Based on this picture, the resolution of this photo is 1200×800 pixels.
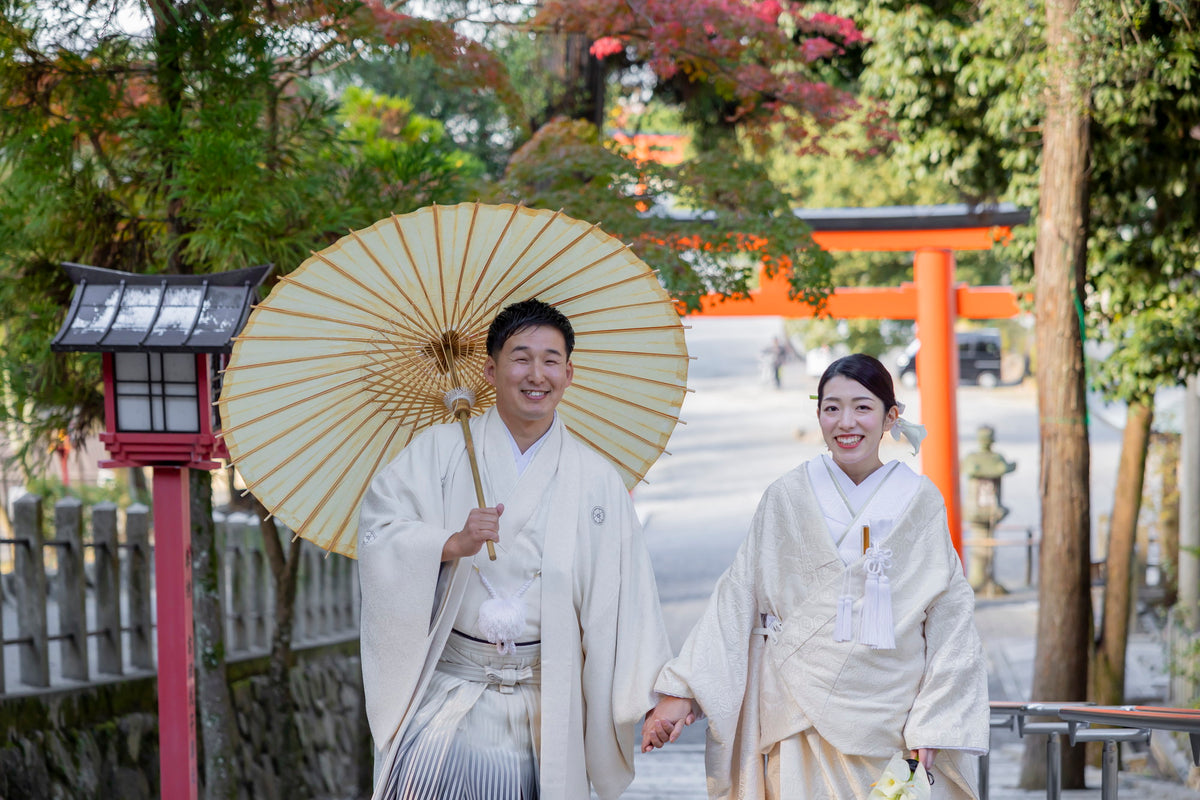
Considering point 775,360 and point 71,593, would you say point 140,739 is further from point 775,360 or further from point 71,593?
point 775,360

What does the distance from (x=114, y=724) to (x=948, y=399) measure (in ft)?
25.7

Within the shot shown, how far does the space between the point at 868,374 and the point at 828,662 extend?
0.70 meters

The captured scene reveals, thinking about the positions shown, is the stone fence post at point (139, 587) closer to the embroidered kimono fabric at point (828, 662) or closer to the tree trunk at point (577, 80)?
the tree trunk at point (577, 80)

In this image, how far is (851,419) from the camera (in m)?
2.91

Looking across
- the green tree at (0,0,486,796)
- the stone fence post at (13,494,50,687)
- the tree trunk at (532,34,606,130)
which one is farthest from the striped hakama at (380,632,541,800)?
the tree trunk at (532,34,606,130)

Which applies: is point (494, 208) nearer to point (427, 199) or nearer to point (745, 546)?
point (745, 546)

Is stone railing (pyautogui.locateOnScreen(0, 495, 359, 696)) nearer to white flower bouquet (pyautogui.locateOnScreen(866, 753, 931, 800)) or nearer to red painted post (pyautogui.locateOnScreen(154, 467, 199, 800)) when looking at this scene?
red painted post (pyautogui.locateOnScreen(154, 467, 199, 800))

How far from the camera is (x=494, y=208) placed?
2926 mm

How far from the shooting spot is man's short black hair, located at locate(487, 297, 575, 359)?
2898 millimetres

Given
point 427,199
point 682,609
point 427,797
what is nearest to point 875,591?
point 427,797

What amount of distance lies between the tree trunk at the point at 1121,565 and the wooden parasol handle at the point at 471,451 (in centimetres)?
612

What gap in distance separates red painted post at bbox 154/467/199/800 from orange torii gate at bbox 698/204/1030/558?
665 cm

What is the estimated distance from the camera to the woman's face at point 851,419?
9.56 ft

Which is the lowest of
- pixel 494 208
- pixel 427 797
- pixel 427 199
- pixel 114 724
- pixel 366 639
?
pixel 114 724
